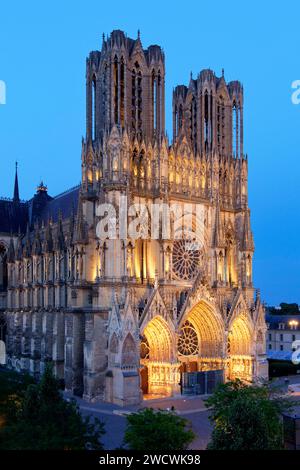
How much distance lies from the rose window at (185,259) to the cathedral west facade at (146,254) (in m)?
0.10

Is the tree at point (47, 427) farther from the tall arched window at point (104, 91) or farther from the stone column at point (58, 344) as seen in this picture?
the tall arched window at point (104, 91)

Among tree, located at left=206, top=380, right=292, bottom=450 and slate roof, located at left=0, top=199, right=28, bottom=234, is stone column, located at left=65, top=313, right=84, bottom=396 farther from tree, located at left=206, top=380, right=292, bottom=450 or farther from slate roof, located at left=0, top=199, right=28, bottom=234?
slate roof, located at left=0, top=199, right=28, bottom=234

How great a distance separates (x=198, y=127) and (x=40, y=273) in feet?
79.0

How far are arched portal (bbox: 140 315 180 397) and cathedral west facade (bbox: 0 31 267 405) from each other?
11 centimetres

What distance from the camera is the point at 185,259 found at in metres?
56.8

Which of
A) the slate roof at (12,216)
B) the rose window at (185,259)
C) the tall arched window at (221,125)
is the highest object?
Answer: the tall arched window at (221,125)

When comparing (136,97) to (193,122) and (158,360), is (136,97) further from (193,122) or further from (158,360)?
(158,360)

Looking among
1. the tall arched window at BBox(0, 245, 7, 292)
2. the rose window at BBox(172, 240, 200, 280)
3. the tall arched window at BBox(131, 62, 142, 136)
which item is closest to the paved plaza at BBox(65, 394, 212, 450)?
the rose window at BBox(172, 240, 200, 280)

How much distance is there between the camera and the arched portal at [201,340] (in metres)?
55.8

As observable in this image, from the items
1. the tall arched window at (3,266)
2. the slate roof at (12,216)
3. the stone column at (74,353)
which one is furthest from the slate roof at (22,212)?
the stone column at (74,353)

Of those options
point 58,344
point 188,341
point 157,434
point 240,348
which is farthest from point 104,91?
point 157,434

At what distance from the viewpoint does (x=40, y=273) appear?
215ft
